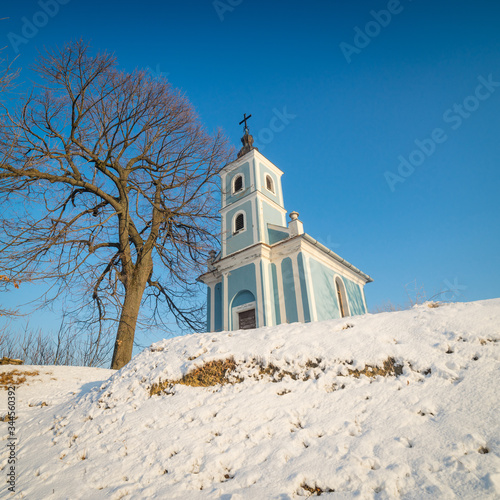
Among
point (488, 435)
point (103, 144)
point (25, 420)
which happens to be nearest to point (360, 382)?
point (488, 435)

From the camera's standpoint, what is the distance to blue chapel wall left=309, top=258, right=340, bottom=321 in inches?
512

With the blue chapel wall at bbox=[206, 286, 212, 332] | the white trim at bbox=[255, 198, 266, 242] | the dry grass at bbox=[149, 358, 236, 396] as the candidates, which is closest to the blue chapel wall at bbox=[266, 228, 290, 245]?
the white trim at bbox=[255, 198, 266, 242]

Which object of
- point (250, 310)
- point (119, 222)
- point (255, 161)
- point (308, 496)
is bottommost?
point (308, 496)

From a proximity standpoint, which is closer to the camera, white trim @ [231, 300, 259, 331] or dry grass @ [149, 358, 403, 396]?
dry grass @ [149, 358, 403, 396]

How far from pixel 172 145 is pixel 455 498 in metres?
9.45

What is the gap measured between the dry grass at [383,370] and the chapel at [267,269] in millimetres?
8505

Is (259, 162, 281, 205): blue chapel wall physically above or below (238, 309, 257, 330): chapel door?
above

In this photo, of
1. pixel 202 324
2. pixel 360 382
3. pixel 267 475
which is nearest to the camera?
pixel 267 475

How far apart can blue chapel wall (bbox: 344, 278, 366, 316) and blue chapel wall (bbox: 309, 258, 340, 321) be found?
170 centimetres

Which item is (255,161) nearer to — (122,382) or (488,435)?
(122,382)

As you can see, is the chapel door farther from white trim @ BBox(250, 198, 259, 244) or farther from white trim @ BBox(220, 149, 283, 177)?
white trim @ BBox(220, 149, 283, 177)

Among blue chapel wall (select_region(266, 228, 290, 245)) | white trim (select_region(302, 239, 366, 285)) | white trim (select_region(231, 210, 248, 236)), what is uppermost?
white trim (select_region(231, 210, 248, 236))

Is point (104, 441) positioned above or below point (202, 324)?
below

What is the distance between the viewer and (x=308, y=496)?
2.06m
